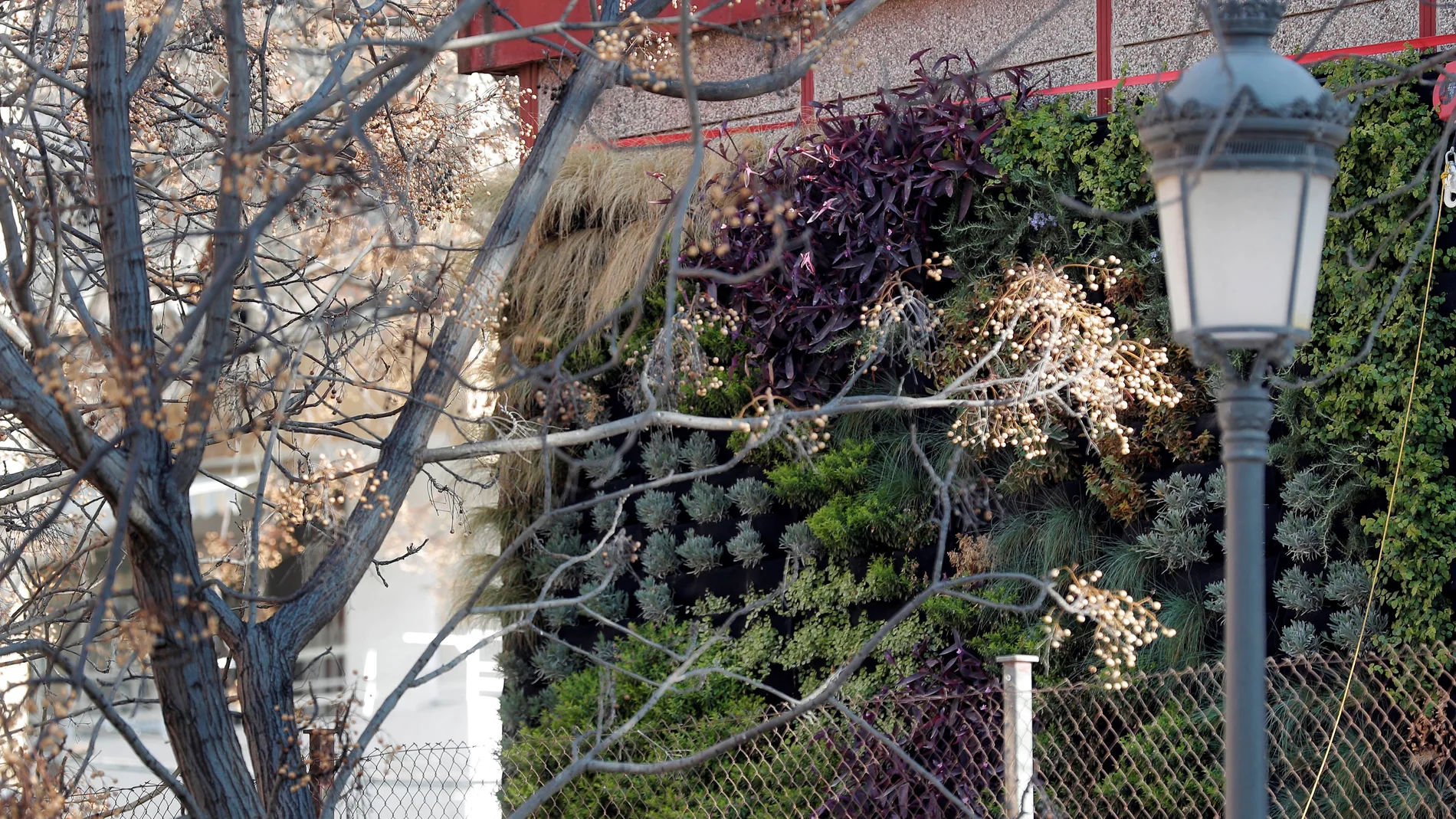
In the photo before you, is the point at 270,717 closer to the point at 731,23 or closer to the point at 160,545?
the point at 160,545

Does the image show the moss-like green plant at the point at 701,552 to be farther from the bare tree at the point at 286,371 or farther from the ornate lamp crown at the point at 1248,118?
the ornate lamp crown at the point at 1248,118

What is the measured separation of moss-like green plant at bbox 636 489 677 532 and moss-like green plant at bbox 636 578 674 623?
1.08 feet

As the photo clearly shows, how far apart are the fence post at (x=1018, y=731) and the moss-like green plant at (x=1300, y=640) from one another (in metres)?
1.59

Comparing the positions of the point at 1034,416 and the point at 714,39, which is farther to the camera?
the point at 714,39

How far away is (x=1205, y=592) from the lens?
518 cm

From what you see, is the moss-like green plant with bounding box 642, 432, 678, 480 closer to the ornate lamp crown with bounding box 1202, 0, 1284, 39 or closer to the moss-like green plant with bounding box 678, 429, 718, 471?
the moss-like green plant with bounding box 678, 429, 718, 471

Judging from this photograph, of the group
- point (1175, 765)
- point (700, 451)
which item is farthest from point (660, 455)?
point (1175, 765)

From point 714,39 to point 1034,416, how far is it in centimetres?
326

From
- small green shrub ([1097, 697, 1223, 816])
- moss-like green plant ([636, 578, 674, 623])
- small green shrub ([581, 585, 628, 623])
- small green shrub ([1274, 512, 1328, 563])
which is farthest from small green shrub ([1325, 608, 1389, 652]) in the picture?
small green shrub ([581, 585, 628, 623])

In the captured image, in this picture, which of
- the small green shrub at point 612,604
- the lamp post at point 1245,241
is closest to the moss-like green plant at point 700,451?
the small green shrub at point 612,604

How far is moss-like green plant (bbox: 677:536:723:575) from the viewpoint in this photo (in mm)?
6570

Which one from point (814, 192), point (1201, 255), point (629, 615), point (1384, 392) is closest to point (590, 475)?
point (629, 615)

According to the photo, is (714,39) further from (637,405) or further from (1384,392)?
(1384,392)

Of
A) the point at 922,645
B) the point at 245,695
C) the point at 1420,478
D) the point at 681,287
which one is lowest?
the point at 245,695
